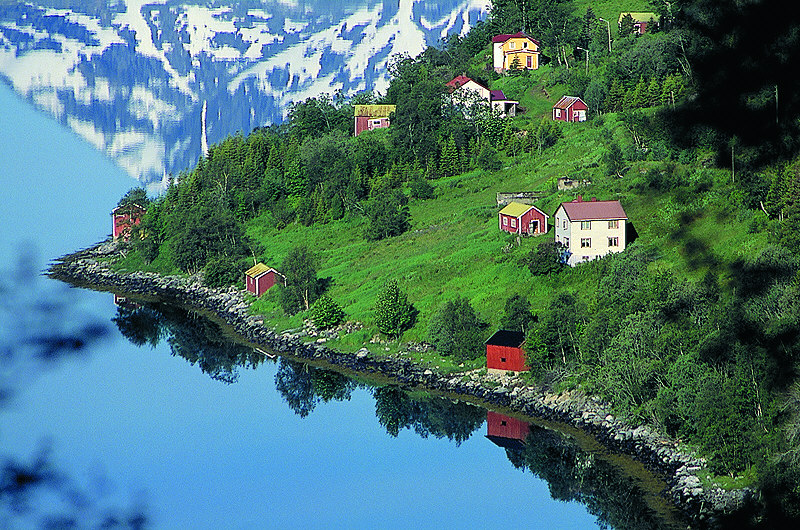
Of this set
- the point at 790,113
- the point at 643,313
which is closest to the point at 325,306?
the point at 643,313

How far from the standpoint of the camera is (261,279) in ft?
183

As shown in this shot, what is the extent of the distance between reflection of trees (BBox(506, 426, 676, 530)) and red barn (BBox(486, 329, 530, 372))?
13.4 ft

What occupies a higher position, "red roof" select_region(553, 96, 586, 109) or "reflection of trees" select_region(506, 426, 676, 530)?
"red roof" select_region(553, 96, 586, 109)

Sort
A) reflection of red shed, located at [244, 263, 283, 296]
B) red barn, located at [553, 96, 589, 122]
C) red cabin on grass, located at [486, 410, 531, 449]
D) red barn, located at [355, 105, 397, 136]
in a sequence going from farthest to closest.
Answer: red barn, located at [355, 105, 397, 136] < red barn, located at [553, 96, 589, 122] < reflection of red shed, located at [244, 263, 283, 296] < red cabin on grass, located at [486, 410, 531, 449]

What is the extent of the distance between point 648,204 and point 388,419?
1865 centimetres

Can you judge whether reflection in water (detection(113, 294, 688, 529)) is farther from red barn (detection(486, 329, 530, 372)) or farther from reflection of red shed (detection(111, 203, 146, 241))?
reflection of red shed (detection(111, 203, 146, 241))

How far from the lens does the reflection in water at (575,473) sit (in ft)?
92.8

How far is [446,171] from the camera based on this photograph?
2672 inches

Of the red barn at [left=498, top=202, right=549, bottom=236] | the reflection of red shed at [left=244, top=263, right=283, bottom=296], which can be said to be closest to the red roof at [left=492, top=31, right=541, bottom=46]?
the red barn at [left=498, top=202, right=549, bottom=236]

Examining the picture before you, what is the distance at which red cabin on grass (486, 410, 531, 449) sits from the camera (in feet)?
115

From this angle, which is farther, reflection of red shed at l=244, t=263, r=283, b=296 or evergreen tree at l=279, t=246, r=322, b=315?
reflection of red shed at l=244, t=263, r=283, b=296

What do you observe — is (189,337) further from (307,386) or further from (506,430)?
(506,430)

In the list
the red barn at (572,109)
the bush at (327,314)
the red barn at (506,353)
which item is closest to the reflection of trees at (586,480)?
the red barn at (506,353)

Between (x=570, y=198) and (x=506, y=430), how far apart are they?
1914 cm
